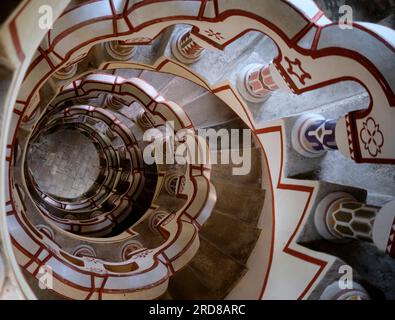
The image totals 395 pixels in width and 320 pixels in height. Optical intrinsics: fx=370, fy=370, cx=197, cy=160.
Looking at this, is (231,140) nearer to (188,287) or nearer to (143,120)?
(188,287)

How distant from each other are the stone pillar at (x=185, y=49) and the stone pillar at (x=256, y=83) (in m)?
0.80

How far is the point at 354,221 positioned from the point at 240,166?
2.75 meters

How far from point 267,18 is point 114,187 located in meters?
8.84

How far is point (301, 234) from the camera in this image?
3.68 metres

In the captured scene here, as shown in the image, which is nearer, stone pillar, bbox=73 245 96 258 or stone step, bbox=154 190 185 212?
stone pillar, bbox=73 245 96 258

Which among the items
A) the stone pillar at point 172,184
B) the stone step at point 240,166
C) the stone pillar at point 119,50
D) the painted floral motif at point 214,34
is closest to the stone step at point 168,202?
the stone pillar at point 172,184

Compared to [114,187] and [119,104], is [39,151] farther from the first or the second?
[119,104]

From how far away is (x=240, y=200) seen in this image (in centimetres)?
566

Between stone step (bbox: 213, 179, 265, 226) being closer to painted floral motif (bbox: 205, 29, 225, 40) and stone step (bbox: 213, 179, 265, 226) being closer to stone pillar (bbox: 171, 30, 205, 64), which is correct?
stone pillar (bbox: 171, 30, 205, 64)

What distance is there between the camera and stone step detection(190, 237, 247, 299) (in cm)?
517

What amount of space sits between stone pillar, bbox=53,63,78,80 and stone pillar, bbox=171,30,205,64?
4.84 feet

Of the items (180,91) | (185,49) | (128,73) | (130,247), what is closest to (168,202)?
(130,247)

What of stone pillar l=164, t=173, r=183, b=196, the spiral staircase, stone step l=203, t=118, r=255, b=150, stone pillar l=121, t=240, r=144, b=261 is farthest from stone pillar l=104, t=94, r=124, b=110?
stone step l=203, t=118, r=255, b=150
